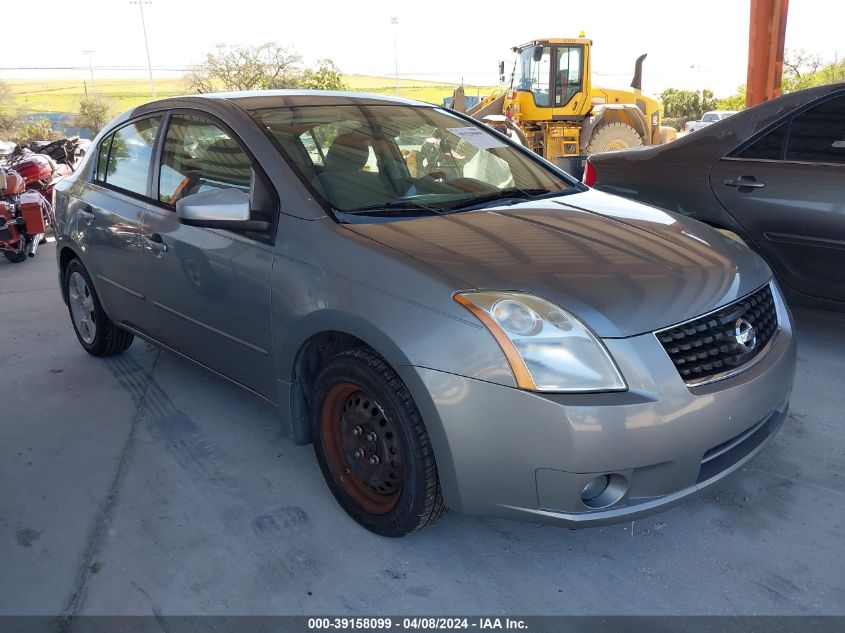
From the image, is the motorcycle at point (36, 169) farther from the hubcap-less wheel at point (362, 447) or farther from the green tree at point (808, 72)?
the green tree at point (808, 72)

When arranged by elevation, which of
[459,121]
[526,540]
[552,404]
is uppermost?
[459,121]

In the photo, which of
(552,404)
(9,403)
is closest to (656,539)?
(552,404)

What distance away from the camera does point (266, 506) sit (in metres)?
2.77

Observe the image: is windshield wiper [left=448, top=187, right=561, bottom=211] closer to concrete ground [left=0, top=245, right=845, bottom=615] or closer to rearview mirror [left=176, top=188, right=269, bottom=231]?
rearview mirror [left=176, top=188, right=269, bottom=231]

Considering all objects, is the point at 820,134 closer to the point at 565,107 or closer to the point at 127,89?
the point at 565,107

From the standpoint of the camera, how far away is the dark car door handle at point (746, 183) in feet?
13.3

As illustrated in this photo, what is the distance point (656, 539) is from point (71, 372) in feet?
11.3

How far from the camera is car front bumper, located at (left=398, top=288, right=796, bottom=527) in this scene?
78.2 inches

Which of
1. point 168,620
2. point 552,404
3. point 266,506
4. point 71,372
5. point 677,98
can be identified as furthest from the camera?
point 677,98

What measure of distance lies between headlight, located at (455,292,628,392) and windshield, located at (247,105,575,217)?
0.78 meters

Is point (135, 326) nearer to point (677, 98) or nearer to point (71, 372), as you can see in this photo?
point (71, 372)

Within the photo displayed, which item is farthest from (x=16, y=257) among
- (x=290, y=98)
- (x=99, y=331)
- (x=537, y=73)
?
(x=537, y=73)

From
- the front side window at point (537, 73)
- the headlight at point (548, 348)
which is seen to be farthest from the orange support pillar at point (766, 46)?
the headlight at point (548, 348)

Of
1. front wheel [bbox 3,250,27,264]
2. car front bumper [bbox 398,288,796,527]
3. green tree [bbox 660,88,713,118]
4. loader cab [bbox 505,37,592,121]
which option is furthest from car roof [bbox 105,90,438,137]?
green tree [bbox 660,88,713,118]
